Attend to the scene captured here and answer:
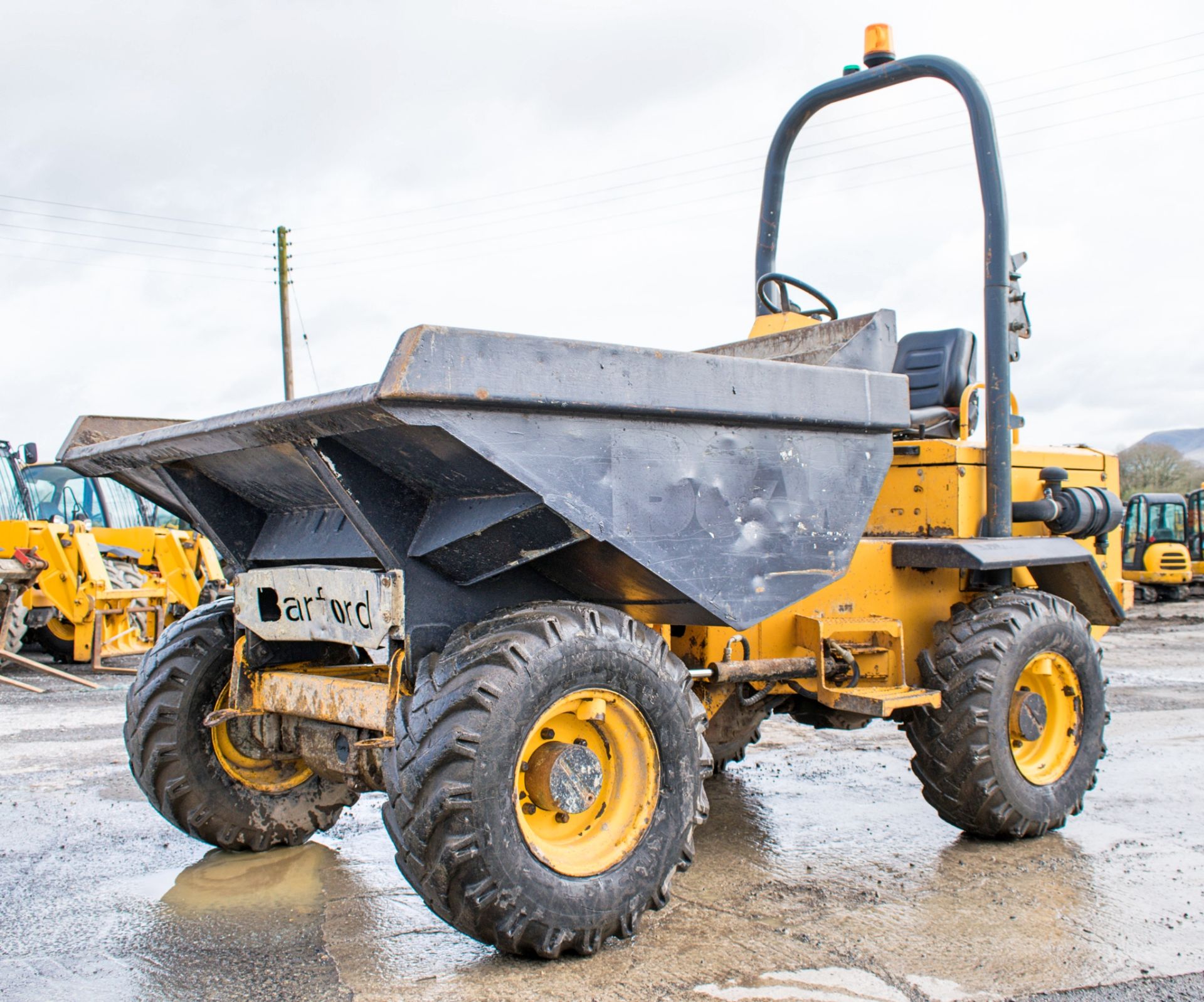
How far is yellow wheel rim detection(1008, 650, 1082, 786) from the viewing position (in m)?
4.53

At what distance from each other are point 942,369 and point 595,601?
7.80 feet

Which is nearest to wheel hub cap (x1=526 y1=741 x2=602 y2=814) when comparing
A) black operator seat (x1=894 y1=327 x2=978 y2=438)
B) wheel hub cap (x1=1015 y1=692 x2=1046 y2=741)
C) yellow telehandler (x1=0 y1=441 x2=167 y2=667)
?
wheel hub cap (x1=1015 y1=692 x2=1046 y2=741)

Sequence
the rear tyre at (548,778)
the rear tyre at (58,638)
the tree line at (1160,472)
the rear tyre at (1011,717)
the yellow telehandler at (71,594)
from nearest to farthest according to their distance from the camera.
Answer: the rear tyre at (548,778) → the rear tyre at (1011,717) → the yellow telehandler at (71,594) → the rear tyre at (58,638) → the tree line at (1160,472)

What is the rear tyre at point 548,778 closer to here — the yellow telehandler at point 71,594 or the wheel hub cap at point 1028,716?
the wheel hub cap at point 1028,716

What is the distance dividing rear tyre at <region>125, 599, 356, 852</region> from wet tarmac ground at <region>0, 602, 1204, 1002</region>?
141 millimetres

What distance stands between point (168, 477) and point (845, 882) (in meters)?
2.66

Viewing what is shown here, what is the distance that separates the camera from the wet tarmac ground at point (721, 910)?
306cm

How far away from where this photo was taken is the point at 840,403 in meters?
3.79

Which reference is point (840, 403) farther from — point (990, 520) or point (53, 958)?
point (53, 958)

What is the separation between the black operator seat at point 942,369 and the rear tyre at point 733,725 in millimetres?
1538

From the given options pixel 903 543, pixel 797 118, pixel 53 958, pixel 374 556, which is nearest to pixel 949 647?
pixel 903 543

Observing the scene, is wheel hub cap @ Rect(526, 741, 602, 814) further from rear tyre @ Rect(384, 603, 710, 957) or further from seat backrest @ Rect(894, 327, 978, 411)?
seat backrest @ Rect(894, 327, 978, 411)

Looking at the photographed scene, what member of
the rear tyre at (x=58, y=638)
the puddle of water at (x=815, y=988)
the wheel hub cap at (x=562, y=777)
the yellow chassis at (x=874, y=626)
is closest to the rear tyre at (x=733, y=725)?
the yellow chassis at (x=874, y=626)

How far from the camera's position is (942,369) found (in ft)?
17.4
